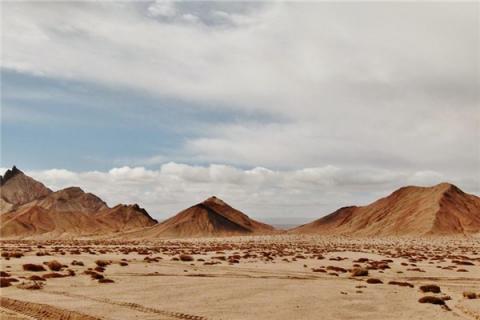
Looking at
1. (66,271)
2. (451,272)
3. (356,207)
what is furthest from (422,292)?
(356,207)

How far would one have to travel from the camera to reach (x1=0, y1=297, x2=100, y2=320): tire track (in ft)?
57.6

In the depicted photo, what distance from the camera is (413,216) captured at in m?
139

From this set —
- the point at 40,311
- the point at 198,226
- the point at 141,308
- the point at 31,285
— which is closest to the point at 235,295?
the point at 141,308

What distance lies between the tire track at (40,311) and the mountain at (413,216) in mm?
116188

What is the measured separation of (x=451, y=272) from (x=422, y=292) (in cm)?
1304

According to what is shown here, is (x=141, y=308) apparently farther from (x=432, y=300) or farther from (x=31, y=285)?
(x=432, y=300)

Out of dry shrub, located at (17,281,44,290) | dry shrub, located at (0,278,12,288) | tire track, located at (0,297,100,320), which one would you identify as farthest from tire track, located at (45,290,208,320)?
dry shrub, located at (0,278,12,288)

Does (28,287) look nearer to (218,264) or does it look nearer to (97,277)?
(97,277)

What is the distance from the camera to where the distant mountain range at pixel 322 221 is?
133750 millimetres

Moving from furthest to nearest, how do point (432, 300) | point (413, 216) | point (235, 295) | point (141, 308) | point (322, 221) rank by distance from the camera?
point (322, 221) → point (413, 216) → point (235, 295) → point (432, 300) → point (141, 308)

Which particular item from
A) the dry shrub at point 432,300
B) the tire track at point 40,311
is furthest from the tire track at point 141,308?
the dry shrub at point 432,300

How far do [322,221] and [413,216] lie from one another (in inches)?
1542

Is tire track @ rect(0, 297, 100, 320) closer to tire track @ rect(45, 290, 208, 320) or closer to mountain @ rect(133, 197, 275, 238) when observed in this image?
tire track @ rect(45, 290, 208, 320)

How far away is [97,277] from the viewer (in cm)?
2883
